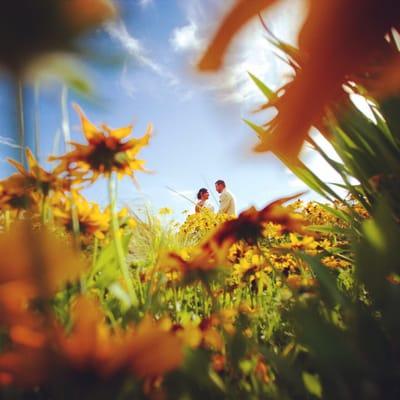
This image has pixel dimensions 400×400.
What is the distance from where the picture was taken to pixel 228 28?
0.64 ft

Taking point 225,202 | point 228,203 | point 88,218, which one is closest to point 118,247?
point 88,218

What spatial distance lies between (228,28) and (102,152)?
1.21ft

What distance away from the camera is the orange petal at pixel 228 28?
0.19m

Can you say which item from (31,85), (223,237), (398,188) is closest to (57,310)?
(223,237)

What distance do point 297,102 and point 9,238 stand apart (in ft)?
0.60

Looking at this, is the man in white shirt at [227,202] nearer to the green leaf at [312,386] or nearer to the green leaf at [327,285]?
the green leaf at [327,285]

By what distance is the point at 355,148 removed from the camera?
0.60 metres

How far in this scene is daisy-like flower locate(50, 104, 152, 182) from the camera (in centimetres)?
52

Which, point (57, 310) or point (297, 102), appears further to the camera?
point (57, 310)

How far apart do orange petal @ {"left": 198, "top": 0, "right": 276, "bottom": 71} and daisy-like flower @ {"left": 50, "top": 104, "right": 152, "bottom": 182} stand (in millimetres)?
336

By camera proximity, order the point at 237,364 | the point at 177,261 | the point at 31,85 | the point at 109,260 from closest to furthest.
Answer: the point at 31,85, the point at 237,364, the point at 177,261, the point at 109,260

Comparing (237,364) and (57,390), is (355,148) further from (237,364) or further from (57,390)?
(57,390)

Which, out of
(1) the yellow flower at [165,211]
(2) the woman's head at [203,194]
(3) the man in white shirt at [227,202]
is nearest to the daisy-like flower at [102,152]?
(1) the yellow flower at [165,211]

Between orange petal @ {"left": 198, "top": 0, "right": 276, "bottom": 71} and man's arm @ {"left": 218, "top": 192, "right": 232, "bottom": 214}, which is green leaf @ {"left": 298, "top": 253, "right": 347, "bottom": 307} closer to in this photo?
orange petal @ {"left": 198, "top": 0, "right": 276, "bottom": 71}
